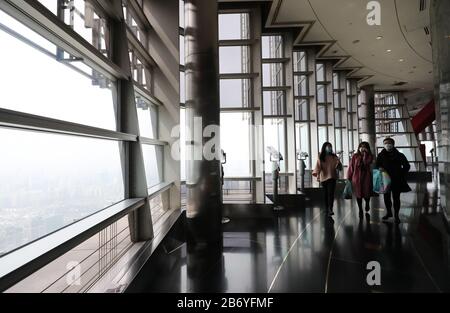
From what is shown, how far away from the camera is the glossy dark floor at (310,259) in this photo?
7.83 feet

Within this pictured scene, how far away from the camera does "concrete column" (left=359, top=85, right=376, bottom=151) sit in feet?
43.5

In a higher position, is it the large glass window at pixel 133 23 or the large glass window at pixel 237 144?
the large glass window at pixel 133 23

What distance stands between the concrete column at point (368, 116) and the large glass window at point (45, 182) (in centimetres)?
1347

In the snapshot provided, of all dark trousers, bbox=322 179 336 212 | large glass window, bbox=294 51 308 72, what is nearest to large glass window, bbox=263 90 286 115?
large glass window, bbox=294 51 308 72

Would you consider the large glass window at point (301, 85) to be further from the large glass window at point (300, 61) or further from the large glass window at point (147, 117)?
the large glass window at point (147, 117)

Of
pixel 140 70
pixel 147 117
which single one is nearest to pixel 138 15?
pixel 140 70

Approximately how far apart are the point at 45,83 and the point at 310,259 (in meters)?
2.85

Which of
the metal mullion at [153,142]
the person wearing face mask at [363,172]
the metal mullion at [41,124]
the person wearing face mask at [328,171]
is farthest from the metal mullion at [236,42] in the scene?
the metal mullion at [41,124]

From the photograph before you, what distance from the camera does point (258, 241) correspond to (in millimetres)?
3709

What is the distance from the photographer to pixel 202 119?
12.4 ft

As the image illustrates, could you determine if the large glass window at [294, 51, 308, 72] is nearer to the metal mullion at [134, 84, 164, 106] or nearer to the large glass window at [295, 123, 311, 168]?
the large glass window at [295, 123, 311, 168]

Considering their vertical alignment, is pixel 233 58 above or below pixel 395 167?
above

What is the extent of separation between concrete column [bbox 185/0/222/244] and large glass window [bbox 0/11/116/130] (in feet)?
4.91

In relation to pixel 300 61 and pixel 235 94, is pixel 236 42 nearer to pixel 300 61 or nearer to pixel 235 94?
pixel 235 94
